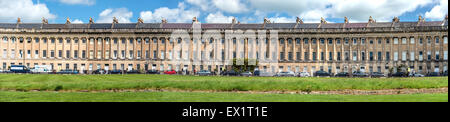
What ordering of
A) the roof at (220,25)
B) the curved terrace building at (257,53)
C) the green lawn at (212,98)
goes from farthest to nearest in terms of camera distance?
the roof at (220,25) → the curved terrace building at (257,53) → the green lawn at (212,98)

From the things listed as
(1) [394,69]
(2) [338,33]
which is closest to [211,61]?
(2) [338,33]

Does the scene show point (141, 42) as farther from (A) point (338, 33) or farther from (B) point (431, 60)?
(B) point (431, 60)

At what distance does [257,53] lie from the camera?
8481 centimetres

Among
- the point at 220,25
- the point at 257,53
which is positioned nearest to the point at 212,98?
the point at 257,53

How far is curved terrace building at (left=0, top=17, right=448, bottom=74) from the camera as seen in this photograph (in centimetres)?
8012

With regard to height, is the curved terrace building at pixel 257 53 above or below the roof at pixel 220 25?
below

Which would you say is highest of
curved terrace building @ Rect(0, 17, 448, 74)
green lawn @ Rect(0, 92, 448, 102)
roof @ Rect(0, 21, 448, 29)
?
roof @ Rect(0, 21, 448, 29)

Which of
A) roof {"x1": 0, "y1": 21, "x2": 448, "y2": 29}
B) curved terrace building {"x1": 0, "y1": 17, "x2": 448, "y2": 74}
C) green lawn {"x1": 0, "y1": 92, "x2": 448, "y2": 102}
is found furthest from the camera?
roof {"x1": 0, "y1": 21, "x2": 448, "y2": 29}

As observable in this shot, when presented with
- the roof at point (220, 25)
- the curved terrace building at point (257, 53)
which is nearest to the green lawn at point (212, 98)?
the curved terrace building at point (257, 53)

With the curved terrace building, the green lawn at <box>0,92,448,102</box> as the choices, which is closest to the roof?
the curved terrace building

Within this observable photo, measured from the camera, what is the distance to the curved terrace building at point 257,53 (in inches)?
3155

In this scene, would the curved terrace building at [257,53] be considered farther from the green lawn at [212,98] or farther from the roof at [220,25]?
the green lawn at [212,98]

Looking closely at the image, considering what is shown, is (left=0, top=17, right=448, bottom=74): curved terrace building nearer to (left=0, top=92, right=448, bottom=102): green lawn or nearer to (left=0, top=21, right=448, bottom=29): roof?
(left=0, top=21, right=448, bottom=29): roof
